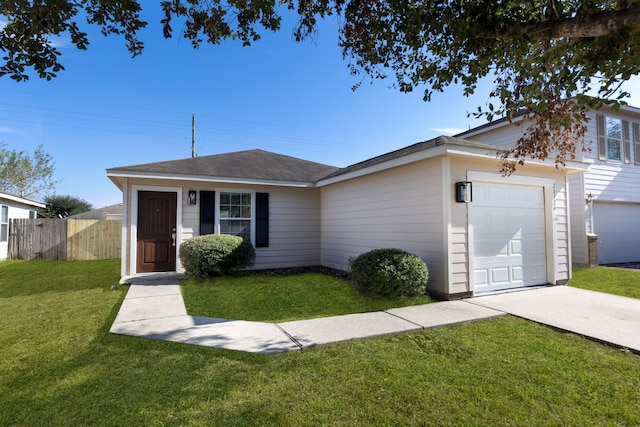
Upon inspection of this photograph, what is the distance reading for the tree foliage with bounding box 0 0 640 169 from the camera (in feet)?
8.74

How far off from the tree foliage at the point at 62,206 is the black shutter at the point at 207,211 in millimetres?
23466

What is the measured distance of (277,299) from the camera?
5.53 meters

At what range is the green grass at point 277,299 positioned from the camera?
186 inches

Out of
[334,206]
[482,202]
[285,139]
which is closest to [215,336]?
[482,202]

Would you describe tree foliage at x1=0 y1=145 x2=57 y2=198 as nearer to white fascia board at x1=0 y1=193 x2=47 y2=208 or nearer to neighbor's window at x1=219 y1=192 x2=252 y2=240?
white fascia board at x1=0 y1=193 x2=47 y2=208

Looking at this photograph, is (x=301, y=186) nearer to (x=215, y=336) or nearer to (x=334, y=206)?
(x=334, y=206)

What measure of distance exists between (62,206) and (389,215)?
99.7 feet

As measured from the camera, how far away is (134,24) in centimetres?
357

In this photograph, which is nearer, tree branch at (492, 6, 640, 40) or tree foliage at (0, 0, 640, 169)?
tree branch at (492, 6, 640, 40)

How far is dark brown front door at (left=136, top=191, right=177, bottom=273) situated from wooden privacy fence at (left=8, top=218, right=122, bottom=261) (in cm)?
583

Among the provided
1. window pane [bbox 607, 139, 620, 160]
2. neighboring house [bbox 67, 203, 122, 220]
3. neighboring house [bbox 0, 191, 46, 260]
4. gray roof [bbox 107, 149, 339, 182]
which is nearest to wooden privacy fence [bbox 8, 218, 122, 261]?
neighboring house [bbox 0, 191, 46, 260]

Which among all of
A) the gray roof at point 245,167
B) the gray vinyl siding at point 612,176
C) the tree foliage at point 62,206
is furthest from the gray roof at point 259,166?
the tree foliage at point 62,206

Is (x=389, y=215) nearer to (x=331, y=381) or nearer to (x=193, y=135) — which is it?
(x=331, y=381)

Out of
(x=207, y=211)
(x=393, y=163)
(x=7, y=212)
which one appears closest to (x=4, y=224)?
(x=7, y=212)
